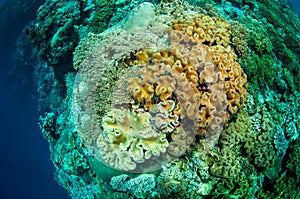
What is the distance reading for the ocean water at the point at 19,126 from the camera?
54.8ft

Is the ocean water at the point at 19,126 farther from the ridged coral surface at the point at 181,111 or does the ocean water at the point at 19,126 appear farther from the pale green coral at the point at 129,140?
the pale green coral at the point at 129,140

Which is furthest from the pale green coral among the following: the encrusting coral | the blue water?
the blue water

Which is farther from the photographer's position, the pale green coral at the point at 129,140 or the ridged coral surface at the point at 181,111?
the ridged coral surface at the point at 181,111

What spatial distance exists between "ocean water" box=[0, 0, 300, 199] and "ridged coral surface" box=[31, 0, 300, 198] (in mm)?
12542

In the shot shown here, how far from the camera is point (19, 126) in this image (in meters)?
23.3

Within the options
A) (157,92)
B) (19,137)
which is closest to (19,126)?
(19,137)

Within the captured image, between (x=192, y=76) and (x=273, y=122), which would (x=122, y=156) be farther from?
(x=273, y=122)

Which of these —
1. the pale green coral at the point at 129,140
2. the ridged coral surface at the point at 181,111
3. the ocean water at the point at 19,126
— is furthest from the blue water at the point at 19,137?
the pale green coral at the point at 129,140

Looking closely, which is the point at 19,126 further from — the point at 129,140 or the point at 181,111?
the point at 181,111

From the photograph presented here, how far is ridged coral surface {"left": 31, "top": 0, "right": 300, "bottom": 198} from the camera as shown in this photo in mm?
4078

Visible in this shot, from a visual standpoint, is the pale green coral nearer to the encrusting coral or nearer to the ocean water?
the encrusting coral

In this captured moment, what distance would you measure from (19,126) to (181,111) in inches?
889

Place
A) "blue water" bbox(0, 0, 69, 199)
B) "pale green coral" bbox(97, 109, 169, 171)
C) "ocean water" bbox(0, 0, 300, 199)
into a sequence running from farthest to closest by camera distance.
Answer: "blue water" bbox(0, 0, 69, 199) < "ocean water" bbox(0, 0, 300, 199) < "pale green coral" bbox(97, 109, 169, 171)

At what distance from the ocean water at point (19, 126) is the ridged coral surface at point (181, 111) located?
12.5 meters
